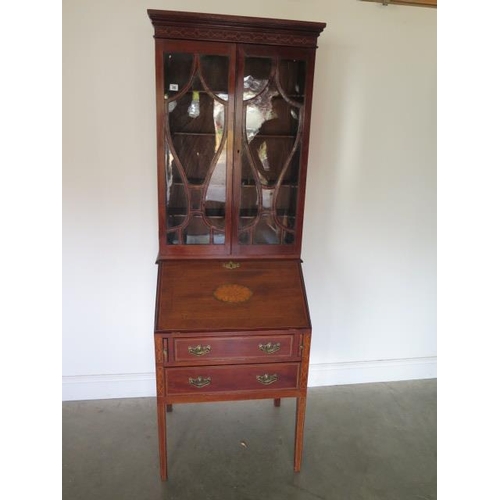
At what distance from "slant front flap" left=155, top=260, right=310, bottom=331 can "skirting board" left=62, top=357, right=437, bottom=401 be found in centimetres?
88

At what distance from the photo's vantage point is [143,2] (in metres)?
2.02

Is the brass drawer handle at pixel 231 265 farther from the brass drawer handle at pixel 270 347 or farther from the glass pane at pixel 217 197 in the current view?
the brass drawer handle at pixel 270 347

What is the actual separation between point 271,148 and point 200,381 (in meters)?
1.15

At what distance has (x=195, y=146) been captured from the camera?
1929 mm

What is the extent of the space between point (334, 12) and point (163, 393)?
6.94 feet

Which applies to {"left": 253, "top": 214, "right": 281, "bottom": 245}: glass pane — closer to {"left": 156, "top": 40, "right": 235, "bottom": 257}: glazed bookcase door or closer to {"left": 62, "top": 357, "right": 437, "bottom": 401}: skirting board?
{"left": 156, "top": 40, "right": 235, "bottom": 257}: glazed bookcase door

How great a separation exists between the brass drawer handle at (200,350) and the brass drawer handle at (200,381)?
116mm

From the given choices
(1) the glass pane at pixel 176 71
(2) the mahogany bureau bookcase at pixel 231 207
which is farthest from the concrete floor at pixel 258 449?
(1) the glass pane at pixel 176 71

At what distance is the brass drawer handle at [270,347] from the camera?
5.88 ft
